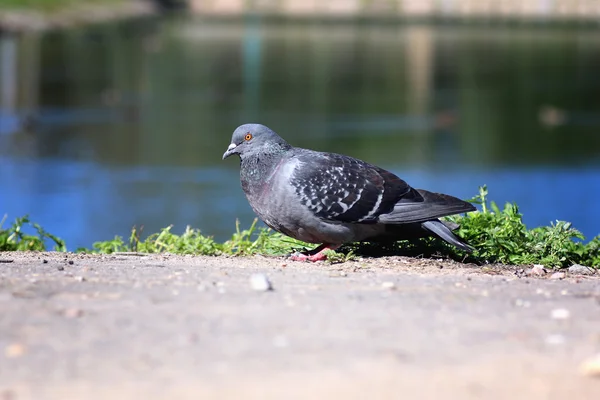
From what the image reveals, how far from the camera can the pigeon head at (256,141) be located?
285 inches

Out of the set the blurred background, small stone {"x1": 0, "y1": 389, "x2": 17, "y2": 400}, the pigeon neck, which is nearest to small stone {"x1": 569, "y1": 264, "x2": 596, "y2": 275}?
the pigeon neck

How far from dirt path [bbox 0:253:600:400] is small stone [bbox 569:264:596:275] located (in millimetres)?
859

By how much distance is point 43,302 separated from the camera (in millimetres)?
4895

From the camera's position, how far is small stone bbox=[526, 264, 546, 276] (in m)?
6.55

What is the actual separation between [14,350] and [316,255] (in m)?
2.97

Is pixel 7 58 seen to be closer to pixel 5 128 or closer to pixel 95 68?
pixel 95 68

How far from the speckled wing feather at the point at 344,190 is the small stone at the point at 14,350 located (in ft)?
9.54

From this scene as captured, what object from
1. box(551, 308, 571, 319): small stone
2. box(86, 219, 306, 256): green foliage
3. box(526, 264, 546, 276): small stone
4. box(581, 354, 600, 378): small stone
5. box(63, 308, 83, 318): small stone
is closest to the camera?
box(581, 354, 600, 378): small stone

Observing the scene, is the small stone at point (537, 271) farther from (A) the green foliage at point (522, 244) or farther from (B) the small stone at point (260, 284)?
(B) the small stone at point (260, 284)

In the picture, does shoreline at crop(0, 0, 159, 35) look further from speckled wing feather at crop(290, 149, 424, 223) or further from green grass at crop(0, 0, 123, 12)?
speckled wing feather at crop(290, 149, 424, 223)

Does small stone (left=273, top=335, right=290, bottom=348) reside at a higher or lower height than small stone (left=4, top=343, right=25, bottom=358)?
lower

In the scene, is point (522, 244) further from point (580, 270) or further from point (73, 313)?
point (73, 313)

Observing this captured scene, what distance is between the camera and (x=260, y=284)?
5.31 metres

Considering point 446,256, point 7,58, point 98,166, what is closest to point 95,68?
point 7,58
